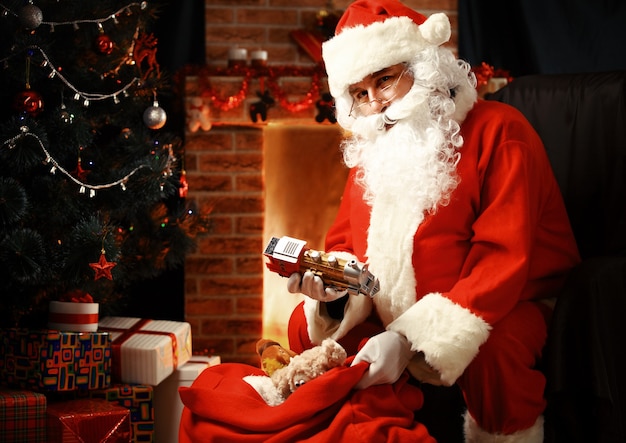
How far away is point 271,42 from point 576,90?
1492mm

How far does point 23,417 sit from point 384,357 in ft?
3.45

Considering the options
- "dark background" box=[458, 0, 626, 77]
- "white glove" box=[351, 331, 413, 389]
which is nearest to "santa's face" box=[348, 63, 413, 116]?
"white glove" box=[351, 331, 413, 389]

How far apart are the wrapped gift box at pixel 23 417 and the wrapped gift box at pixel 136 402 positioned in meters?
0.18

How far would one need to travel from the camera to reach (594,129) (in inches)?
81.8

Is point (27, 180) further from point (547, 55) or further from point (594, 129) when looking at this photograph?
point (547, 55)

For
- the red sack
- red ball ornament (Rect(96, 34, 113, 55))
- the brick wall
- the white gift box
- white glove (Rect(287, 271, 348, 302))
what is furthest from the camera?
the brick wall

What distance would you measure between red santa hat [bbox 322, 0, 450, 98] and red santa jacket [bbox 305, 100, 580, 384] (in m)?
0.22

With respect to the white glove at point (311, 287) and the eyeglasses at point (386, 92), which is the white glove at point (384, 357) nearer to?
the white glove at point (311, 287)

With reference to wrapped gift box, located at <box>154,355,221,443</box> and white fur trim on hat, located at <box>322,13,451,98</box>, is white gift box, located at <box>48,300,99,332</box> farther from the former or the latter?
white fur trim on hat, located at <box>322,13,451,98</box>

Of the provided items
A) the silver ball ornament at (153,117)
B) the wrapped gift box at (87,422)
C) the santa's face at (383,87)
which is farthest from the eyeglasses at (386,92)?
the wrapped gift box at (87,422)

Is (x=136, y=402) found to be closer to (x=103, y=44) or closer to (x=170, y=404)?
(x=170, y=404)

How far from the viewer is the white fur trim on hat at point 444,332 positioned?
1667 mm

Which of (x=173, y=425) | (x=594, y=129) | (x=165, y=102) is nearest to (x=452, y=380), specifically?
(x=594, y=129)

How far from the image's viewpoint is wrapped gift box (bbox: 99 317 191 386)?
2295mm
